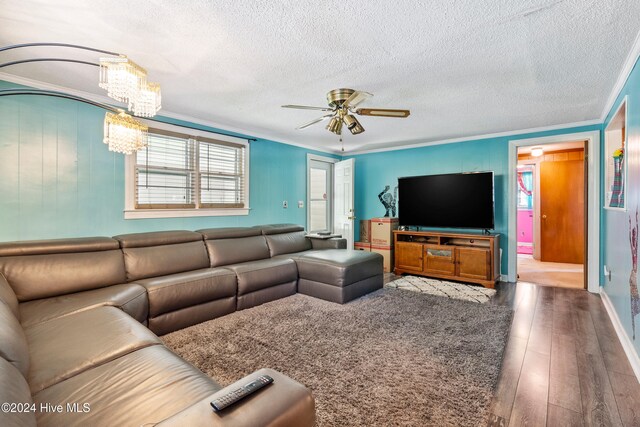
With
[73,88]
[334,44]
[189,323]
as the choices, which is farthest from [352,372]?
[73,88]

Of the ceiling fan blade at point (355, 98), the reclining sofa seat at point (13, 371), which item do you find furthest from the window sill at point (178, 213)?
the ceiling fan blade at point (355, 98)

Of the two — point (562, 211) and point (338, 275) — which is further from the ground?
point (562, 211)

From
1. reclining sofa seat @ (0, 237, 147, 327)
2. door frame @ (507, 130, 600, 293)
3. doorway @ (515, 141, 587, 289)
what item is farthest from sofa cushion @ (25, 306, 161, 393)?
doorway @ (515, 141, 587, 289)

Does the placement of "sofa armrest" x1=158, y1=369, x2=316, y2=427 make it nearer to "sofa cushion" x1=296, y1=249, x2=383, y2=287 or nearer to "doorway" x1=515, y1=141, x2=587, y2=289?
"sofa cushion" x1=296, y1=249, x2=383, y2=287

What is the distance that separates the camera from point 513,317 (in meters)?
3.10

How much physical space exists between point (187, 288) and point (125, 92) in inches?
69.6

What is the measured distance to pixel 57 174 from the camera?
2.91 metres

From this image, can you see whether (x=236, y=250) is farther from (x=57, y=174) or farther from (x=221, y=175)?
(x=57, y=174)

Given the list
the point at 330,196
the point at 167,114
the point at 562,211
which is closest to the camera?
the point at 167,114

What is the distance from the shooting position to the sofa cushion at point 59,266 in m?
2.30

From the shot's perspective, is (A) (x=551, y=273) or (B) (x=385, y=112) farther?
(A) (x=551, y=273)

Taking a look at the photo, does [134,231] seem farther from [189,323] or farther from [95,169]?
[189,323]

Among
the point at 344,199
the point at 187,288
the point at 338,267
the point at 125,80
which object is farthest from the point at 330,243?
the point at 125,80

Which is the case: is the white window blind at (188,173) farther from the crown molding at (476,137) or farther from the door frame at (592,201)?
the door frame at (592,201)
